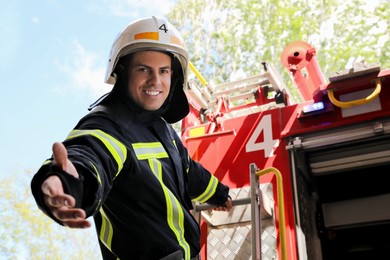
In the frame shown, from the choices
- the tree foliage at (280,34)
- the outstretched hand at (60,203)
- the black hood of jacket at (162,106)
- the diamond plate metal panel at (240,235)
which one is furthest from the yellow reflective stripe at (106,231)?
the tree foliage at (280,34)

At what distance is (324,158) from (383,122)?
59 cm

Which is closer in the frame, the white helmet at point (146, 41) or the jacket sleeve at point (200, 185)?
the white helmet at point (146, 41)

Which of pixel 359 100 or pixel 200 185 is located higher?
pixel 359 100

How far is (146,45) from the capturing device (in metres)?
2.17

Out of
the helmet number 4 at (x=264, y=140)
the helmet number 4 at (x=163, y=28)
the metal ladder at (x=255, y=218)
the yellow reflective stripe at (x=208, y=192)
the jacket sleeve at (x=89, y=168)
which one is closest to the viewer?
the jacket sleeve at (x=89, y=168)

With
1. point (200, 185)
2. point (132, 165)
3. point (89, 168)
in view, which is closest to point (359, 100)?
point (200, 185)

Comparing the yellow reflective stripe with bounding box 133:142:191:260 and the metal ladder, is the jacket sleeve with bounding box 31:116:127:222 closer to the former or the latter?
the yellow reflective stripe with bounding box 133:142:191:260

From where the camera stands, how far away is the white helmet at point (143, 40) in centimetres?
217

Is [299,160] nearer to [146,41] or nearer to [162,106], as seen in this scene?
[162,106]

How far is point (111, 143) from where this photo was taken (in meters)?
1.79

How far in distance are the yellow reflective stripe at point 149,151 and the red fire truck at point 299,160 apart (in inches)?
28.4

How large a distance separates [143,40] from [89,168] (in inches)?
33.1

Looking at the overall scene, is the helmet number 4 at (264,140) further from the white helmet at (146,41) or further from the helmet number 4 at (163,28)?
the helmet number 4 at (163,28)

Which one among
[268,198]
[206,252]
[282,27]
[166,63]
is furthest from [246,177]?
[282,27]
